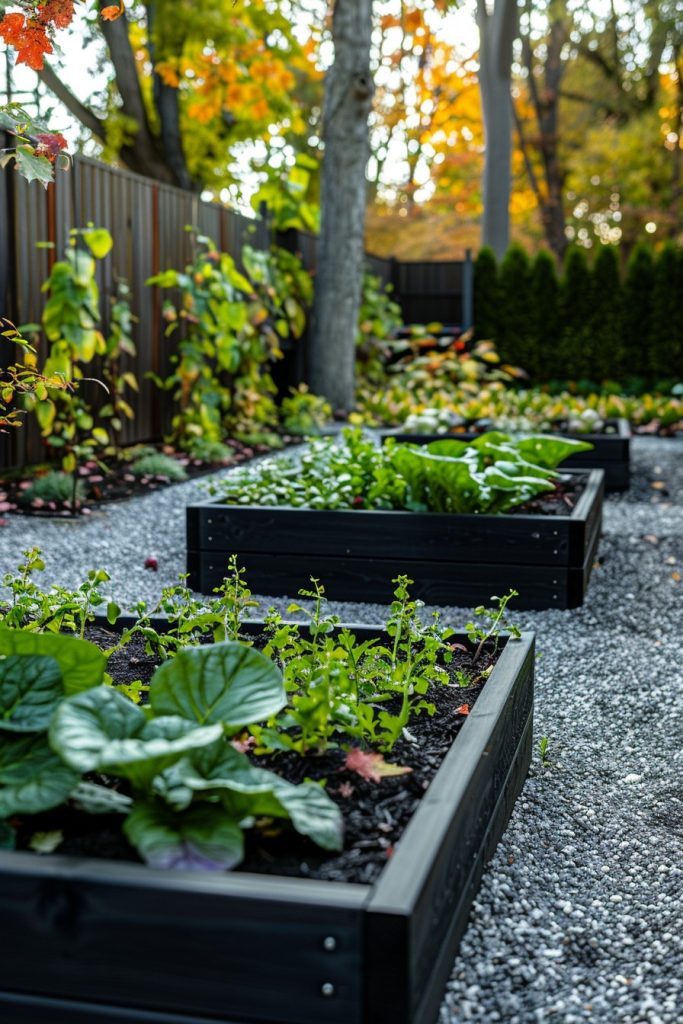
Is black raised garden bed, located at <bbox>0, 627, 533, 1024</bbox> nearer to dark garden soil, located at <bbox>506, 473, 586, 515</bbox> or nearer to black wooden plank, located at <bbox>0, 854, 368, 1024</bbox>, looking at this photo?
black wooden plank, located at <bbox>0, 854, 368, 1024</bbox>

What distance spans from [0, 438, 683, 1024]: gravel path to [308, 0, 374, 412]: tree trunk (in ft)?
16.3

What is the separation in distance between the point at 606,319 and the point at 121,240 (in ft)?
24.1

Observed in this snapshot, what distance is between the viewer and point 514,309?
40.7ft

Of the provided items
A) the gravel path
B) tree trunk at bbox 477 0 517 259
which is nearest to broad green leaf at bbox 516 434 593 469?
the gravel path

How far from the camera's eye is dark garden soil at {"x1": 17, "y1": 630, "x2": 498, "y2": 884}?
4.38 feet

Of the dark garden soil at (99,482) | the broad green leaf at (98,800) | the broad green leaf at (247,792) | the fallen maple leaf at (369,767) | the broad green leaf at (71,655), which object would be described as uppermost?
the broad green leaf at (71,655)

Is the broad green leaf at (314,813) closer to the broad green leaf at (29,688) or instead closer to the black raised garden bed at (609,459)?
the broad green leaf at (29,688)

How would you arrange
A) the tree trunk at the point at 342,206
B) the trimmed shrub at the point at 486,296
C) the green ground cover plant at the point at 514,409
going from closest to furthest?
1. the green ground cover plant at the point at 514,409
2. the tree trunk at the point at 342,206
3. the trimmed shrub at the point at 486,296

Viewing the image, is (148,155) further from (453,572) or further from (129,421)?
(453,572)

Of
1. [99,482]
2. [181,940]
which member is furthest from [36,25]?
[99,482]

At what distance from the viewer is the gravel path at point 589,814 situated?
59.7 inches

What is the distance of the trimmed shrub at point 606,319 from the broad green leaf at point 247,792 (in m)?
11.4

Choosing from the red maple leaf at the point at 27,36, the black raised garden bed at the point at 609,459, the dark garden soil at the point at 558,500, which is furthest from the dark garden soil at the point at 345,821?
the black raised garden bed at the point at 609,459

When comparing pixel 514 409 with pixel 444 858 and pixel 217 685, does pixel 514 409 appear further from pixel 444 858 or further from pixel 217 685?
pixel 444 858
